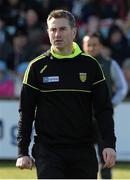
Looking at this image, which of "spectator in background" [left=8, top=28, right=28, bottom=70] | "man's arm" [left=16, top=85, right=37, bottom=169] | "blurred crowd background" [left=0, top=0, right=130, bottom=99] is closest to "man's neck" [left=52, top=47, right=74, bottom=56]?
"man's arm" [left=16, top=85, right=37, bottom=169]

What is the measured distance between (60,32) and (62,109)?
675 mm

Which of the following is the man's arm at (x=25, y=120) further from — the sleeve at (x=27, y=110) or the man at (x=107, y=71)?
the man at (x=107, y=71)

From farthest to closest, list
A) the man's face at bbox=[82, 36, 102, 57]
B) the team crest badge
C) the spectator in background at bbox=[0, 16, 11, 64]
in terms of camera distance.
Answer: the spectator in background at bbox=[0, 16, 11, 64] < the man's face at bbox=[82, 36, 102, 57] < the team crest badge

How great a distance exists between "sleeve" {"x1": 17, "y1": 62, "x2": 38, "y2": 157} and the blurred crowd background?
793cm

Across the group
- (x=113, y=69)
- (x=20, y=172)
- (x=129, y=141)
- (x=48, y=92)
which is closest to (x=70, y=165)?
(x=48, y=92)

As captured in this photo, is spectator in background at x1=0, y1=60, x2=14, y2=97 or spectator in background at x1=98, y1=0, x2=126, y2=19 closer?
spectator in background at x1=0, y1=60, x2=14, y2=97

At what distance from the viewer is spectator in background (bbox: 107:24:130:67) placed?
16.2m

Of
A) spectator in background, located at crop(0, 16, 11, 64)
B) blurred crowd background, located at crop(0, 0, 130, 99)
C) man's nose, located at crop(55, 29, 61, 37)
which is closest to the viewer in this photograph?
man's nose, located at crop(55, 29, 61, 37)

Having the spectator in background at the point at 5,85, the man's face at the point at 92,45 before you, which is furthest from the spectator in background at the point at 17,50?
the man's face at the point at 92,45

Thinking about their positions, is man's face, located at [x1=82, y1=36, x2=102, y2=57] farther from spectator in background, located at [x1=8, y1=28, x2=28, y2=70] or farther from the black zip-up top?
spectator in background, located at [x1=8, y1=28, x2=28, y2=70]

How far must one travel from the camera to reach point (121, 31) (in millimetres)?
16531

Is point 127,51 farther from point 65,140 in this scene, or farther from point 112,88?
point 65,140

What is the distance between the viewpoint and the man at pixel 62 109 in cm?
644

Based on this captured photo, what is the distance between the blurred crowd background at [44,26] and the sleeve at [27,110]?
7931 millimetres
